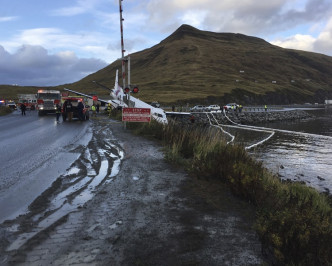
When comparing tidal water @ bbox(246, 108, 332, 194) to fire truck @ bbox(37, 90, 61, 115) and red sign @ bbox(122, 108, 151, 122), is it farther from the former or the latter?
fire truck @ bbox(37, 90, 61, 115)

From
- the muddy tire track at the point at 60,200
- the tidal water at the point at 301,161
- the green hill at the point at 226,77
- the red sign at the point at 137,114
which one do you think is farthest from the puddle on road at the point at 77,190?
the green hill at the point at 226,77

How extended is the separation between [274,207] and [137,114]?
11851 millimetres

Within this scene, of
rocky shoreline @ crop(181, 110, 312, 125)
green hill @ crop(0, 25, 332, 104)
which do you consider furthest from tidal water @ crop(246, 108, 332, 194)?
green hill @ crop(0, 25, 332, 104)

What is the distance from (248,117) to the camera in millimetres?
53500

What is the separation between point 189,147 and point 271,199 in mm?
5147

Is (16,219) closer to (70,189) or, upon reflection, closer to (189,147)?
(70,189)

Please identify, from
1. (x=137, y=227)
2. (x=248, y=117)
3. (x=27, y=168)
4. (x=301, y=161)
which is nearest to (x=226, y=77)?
(x=248, y=117)

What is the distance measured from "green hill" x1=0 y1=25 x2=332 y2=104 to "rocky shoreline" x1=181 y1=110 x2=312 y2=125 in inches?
1119

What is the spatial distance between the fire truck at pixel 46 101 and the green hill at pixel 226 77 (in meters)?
44.7

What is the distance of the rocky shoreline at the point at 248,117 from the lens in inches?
1850

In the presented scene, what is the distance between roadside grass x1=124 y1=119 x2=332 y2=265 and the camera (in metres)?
3.31

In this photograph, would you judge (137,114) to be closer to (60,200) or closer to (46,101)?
(60,200)

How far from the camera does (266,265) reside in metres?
3.30

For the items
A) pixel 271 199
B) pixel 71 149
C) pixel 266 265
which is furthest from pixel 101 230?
pixel 71 149
